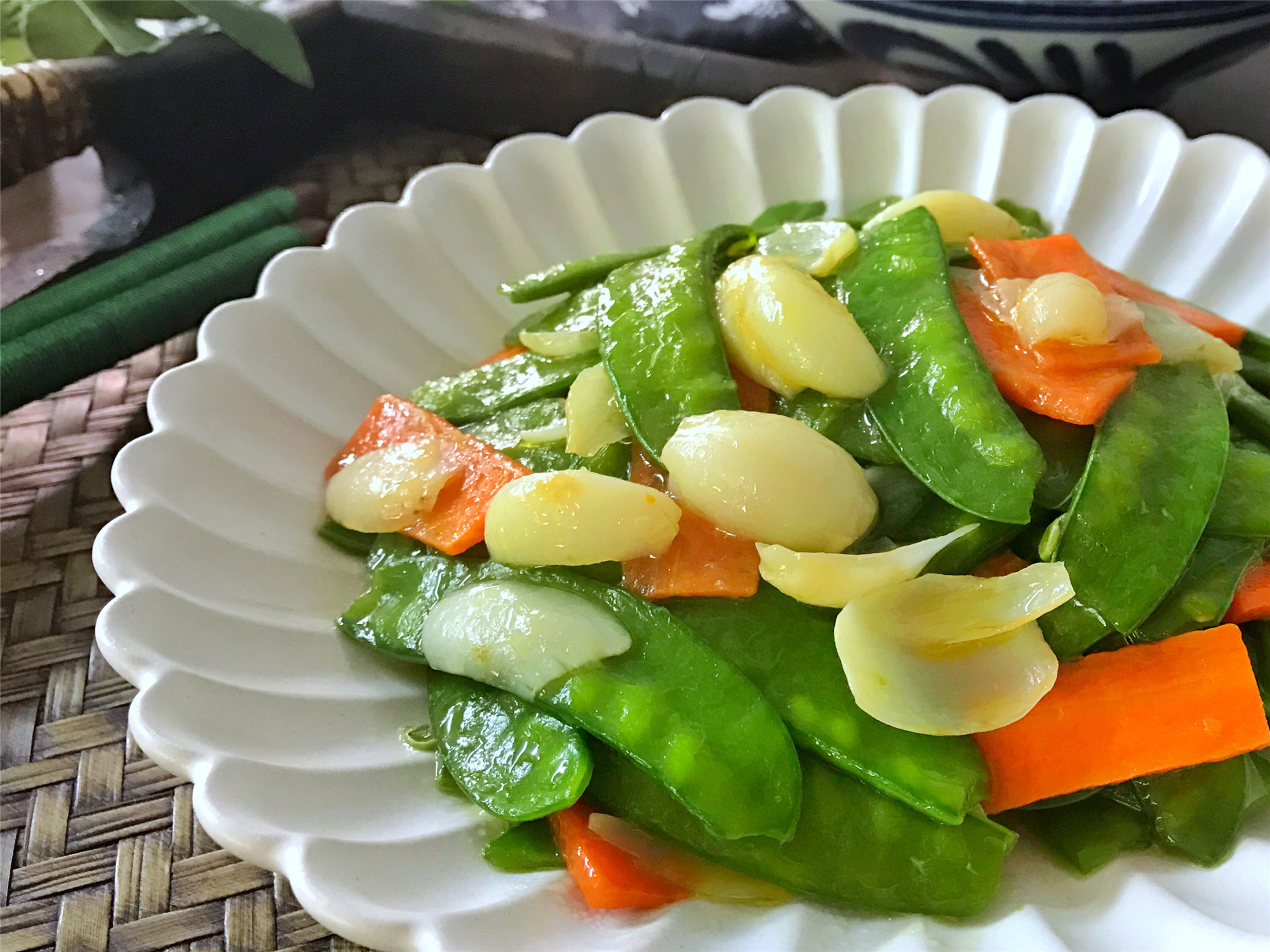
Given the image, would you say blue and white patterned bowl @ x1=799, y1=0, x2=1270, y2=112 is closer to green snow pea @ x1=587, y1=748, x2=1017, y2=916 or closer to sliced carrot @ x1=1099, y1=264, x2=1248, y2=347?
sliced carrot @ x1=1099, y1=264, x2=1248, y2=347

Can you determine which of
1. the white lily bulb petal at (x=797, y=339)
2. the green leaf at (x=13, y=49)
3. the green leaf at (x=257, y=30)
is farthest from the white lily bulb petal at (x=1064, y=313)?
the green leaf at (x=13, y=49)

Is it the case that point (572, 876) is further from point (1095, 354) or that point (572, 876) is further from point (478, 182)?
point (478, 182)

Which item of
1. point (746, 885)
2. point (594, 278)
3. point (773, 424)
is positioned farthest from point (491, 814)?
point (594, 278)

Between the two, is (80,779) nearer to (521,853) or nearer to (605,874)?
(521,853)

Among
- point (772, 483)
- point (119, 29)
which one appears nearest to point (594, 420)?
point (772, 483)

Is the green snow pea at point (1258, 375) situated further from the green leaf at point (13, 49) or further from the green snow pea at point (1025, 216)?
the green leaf at point (13, 49)

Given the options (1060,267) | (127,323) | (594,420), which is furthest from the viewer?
(127,323)
